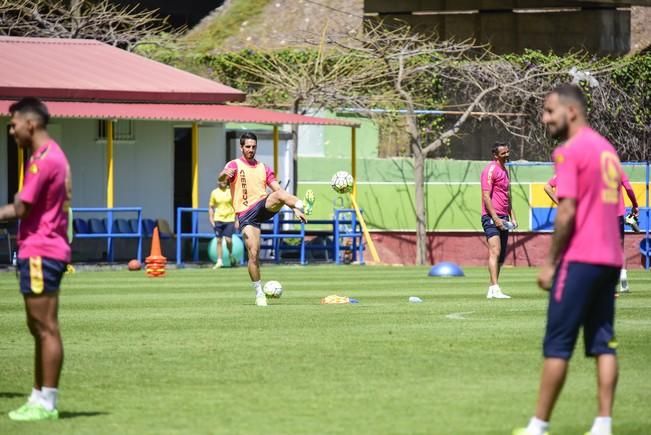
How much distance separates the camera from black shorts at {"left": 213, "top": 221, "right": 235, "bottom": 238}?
33156 millimetres

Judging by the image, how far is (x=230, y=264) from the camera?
3406 cm

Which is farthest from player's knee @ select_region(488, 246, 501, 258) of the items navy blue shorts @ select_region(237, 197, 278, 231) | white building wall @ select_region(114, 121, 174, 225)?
white building wall @ select_region(114, 121, 174, 225)

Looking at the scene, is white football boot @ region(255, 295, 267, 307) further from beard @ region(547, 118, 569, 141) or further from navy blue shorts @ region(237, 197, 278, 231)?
beard @ region(547, 118, 569, 141)

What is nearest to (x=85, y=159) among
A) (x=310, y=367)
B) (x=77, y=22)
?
(x=77, y=22)

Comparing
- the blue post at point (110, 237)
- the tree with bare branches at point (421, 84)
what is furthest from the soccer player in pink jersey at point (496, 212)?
the tree with bare branches at point (421, 84)

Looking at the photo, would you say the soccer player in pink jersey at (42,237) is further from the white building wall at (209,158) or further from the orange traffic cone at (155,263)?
the white building wall at (209,158)

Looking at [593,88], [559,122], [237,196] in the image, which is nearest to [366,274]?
[237,196]

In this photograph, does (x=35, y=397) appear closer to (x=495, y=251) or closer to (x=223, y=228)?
(x=495, y=251)

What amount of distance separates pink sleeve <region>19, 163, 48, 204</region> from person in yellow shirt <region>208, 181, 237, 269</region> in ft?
76.4

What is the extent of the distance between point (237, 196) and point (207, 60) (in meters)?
24.8

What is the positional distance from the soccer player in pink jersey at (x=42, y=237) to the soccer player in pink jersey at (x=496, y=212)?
1171 centimetres

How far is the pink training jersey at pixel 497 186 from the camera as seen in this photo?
21.3 meters

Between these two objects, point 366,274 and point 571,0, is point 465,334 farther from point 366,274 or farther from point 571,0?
point 571,0

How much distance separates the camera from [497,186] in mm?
21453
